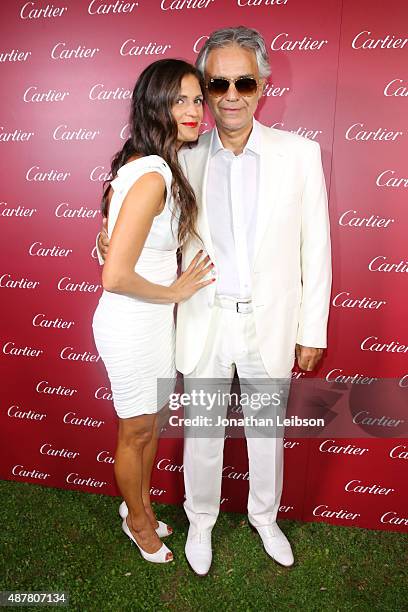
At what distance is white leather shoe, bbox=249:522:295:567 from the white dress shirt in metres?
1.26

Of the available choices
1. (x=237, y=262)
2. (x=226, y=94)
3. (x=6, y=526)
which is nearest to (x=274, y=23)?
(x=226, y=94)

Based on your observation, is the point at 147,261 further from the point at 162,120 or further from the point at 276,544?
the point at 276,544

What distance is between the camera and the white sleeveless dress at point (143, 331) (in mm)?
2137

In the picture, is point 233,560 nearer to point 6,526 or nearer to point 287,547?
point 287,547

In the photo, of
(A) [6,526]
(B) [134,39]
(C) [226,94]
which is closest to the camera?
(C) [226,94]

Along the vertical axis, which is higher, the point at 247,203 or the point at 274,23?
the point at 274,23

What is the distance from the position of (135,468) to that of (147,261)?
1.00m

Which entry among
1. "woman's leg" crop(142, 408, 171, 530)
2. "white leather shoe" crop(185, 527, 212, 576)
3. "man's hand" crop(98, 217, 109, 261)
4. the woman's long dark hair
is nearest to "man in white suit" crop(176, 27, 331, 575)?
the woman's long dark hair

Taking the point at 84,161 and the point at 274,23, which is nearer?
the point at 274,23

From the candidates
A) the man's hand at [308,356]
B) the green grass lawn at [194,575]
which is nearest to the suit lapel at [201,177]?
the man's hand at [308,356]

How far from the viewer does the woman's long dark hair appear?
2.00 metres

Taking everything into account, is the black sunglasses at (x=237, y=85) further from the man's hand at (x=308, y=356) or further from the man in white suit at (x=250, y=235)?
the man's hand at (x=308, y=356)

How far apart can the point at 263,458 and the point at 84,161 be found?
1.70 m

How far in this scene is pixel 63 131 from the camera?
8.75ft
